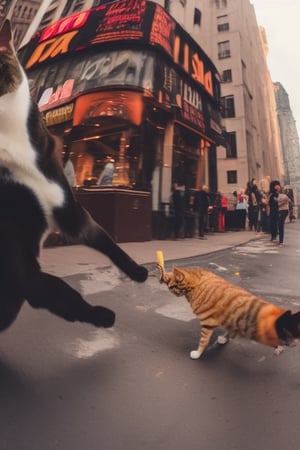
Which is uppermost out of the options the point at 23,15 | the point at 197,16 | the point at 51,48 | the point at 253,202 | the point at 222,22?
the point at 222,22

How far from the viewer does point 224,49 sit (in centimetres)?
2769

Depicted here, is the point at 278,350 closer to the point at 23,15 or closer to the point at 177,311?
the point at 177,311

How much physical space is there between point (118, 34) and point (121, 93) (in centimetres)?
243

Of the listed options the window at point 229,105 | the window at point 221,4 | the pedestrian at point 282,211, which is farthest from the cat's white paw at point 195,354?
the window at point 221,4

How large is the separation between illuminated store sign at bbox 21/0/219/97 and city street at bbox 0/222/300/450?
34.7 feet

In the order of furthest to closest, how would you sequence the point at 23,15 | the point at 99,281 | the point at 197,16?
1. the point at 197,16
2. the point at 23,15
3. the point at 99,281

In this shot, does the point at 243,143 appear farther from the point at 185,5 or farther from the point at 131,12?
the point at 131,12

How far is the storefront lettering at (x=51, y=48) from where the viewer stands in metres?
11.7

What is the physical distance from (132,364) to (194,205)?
28.8 feet

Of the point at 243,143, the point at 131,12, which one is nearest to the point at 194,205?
the point at 131,12

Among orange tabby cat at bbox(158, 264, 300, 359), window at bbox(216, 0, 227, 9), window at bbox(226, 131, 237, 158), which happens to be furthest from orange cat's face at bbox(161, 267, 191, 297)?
window at bbox(216, 0, 227, 9)

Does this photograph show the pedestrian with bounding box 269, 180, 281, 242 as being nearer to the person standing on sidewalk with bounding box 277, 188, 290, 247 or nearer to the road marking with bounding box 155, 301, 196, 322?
the person standing on sidewalk with bounding box 277, 188, 290, 247

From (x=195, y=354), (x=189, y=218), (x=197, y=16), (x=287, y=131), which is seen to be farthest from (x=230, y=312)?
(x=287, y=131)

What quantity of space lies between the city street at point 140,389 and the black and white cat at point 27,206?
382 millimetres
